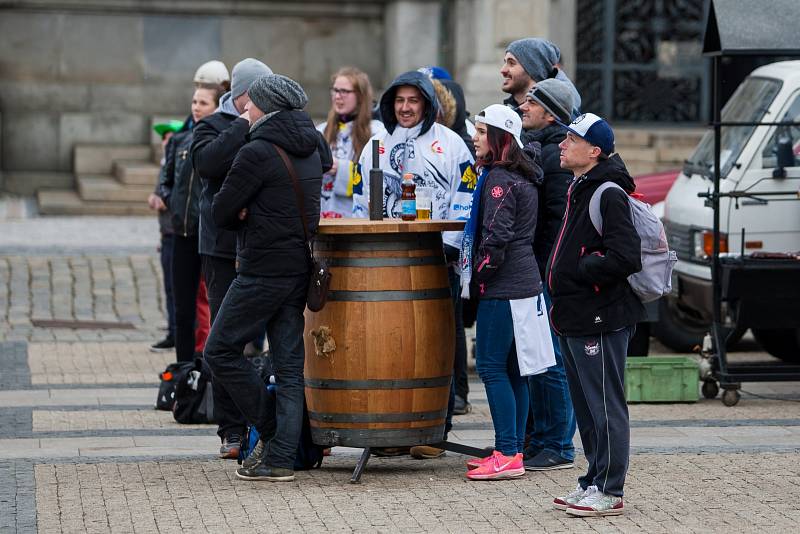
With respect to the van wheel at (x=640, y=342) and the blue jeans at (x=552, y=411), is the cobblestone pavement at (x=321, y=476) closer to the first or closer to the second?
the blue jeans at (x=552, y=411)

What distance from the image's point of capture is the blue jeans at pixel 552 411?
26.7ft

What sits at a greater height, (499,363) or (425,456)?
(499,363)

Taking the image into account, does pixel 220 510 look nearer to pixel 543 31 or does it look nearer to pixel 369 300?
pixel 369 300

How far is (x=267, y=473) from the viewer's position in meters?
7.76

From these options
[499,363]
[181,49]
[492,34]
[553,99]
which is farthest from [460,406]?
[181,49]

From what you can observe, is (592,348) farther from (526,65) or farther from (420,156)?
(526,65)

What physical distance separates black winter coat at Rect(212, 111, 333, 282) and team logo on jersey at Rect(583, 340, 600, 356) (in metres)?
1.46

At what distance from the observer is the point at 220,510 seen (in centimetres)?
711

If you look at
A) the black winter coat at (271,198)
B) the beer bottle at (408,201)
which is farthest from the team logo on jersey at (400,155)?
the black winter coat at (271,198)

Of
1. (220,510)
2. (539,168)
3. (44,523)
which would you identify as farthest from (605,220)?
(44,523)

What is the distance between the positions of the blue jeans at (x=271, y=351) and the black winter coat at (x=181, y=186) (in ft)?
5.86

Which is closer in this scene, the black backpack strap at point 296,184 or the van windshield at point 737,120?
the black backpack strap at point 296,184

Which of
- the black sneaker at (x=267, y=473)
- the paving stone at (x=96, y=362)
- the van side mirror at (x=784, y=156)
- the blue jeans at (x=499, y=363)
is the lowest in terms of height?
the paving stone at (x=96, y=362)

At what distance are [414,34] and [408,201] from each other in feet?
44.0
